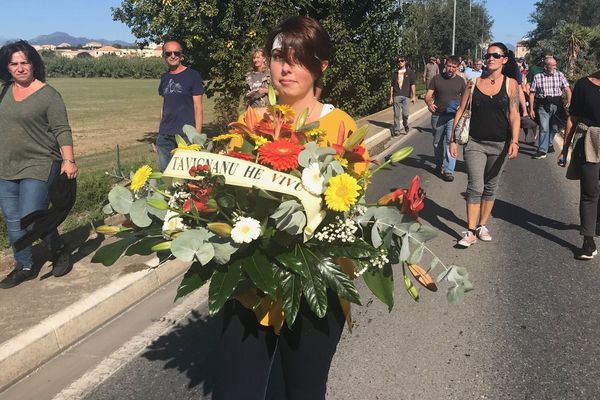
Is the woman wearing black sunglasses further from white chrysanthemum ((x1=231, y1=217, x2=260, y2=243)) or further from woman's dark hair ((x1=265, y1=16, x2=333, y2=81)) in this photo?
white chrysanthemum ((x1=231, y1=217, x2=260, y2=243))

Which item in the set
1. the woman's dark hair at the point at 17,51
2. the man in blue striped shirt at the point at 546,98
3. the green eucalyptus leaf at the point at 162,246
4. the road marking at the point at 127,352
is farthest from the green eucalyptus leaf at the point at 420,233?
the man in blue striped shirt at the point at 546,98

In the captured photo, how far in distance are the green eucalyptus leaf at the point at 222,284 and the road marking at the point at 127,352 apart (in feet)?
5.78

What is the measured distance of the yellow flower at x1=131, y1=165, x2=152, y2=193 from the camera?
1801 millimetres

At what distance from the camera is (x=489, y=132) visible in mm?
5566

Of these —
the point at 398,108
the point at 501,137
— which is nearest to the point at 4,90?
the point at 501,137

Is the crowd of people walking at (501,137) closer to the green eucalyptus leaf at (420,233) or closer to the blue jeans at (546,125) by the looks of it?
the green eucalyptus leaf at (420,233)

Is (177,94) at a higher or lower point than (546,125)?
higher

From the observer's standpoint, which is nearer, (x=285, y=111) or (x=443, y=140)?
(x=285, y=111)

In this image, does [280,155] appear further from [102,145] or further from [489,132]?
[102,145]

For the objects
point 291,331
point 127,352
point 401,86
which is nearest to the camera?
point 291,331

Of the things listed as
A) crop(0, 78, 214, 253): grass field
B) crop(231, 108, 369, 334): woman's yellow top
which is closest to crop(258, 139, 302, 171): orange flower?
crop(231, 108, 369, 334): woman's yellow top

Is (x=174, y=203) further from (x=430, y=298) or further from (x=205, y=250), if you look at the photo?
(x=430, y=298)

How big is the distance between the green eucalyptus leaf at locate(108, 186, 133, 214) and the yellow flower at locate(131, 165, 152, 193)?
0.04 m

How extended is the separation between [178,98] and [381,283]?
17.3 feet
